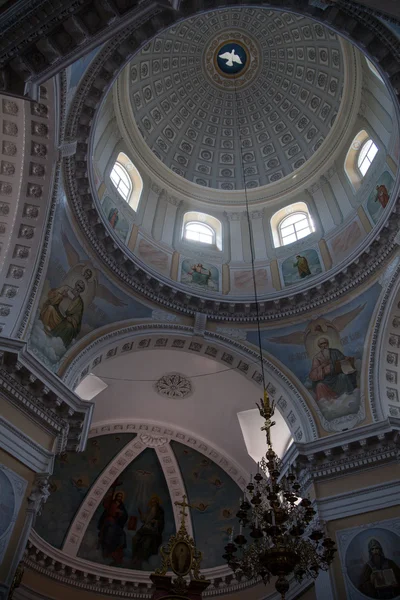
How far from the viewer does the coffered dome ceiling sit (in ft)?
63.7

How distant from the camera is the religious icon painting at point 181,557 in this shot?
1112 cm

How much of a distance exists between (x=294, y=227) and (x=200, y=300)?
504 cm

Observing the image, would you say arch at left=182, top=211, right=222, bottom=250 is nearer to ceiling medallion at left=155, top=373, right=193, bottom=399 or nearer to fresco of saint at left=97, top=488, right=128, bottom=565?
ceiling medallion at left=155, top=373, right=193, bottom=399

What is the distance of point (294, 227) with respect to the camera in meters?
18.5

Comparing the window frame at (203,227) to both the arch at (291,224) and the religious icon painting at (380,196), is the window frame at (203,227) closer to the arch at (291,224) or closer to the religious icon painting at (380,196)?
the arch at (291,224)

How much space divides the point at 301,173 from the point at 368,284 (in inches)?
250

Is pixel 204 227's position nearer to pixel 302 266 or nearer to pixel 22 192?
pixel 302 266

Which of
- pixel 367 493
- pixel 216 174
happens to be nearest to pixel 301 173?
pixel 216 174

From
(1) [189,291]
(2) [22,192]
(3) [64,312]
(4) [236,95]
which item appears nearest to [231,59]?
(4) [236,95]

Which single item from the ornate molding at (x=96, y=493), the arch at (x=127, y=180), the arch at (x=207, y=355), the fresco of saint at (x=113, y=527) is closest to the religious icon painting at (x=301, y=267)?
the arch at (x=207, y=355)

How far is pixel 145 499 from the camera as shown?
61.6ft

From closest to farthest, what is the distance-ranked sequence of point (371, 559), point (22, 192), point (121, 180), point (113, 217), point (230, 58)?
1. point (371, 559)
2. point (22, 192)
3. point (113, 217)
4. point (121, 180)
5. point (230, 58)

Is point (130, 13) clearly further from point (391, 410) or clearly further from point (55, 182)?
point (391, 410)

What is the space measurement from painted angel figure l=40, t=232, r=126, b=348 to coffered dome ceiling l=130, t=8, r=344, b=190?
290 inches
